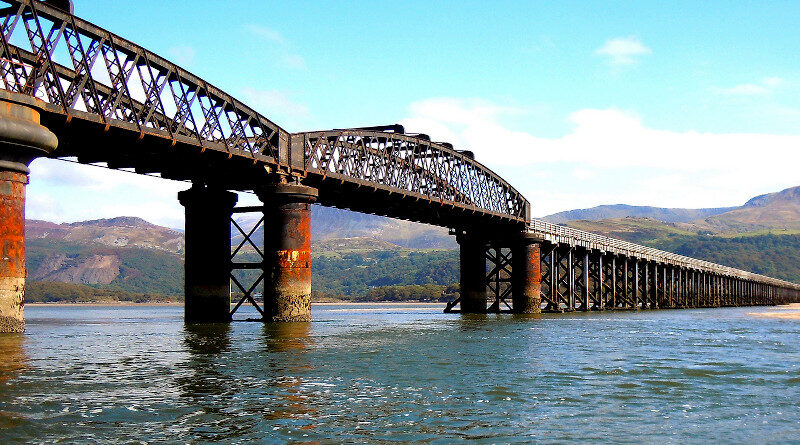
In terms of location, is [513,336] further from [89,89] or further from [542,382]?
[89,89]

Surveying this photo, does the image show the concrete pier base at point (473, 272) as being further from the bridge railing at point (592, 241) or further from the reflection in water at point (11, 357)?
the reflection in water at point (11, 357)

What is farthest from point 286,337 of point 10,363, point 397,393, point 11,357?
point 397,393

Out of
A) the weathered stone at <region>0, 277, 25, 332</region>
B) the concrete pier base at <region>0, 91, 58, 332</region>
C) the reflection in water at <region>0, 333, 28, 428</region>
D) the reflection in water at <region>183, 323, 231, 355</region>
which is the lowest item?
the reflection in water at <region>183, 323, 231, 355</region>

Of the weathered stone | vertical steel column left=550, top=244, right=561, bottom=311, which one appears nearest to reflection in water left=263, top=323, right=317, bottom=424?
the weathered stone

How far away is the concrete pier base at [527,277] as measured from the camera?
80.1 meters

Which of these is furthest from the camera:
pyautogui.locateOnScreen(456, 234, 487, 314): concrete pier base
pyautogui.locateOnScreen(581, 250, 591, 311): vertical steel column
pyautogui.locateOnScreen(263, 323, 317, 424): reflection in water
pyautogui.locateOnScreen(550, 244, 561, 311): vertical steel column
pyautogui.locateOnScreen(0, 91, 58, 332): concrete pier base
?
pyautogui.locateOnScreen(581, 250, 591, 311): vertical steel column

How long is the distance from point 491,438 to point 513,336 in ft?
94.5

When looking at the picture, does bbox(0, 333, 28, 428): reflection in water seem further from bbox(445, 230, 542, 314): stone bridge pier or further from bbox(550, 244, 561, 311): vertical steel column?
bbox(550, 244, 561, 311): vertical steel column

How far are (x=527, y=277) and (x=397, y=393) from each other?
202 feet

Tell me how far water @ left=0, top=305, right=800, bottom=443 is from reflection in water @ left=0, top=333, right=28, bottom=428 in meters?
0.08

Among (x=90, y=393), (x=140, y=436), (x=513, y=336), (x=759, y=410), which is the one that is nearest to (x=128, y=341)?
(x=513, y=336)

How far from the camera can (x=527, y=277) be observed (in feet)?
262

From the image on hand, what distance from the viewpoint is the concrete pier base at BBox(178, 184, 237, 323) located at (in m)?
50.2

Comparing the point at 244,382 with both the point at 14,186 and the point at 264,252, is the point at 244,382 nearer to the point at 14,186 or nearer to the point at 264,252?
the point at 14,186
